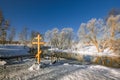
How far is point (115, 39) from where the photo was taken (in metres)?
32.5

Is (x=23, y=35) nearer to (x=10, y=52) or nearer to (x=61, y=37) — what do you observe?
(x=61, y=37)

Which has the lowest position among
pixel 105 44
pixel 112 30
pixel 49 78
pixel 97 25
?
pixel 49 78

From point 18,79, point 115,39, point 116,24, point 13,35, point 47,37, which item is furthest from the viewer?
point 47,37

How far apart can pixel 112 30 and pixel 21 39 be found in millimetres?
46326

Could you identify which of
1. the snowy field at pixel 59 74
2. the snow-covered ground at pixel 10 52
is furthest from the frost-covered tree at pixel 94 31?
the snowy field at pixel 59 74

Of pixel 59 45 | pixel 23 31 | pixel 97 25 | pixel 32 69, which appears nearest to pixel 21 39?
pixel 23 31

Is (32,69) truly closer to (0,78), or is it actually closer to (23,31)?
(0,78)

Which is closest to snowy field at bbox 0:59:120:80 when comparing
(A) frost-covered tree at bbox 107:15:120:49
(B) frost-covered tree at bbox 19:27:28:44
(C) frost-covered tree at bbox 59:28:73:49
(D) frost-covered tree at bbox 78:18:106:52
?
(A) frost-covered tree at bbox 107:15:120:49

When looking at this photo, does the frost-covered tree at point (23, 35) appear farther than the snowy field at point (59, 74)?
Yes

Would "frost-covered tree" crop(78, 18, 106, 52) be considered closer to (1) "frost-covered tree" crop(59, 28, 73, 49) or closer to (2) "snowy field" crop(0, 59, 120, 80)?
(1) "frost-covered tree" crop(59, 28, 73, 49)

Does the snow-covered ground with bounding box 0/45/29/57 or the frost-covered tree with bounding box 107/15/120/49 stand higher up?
the frost-covered tree with bounding box 107/15/120/49

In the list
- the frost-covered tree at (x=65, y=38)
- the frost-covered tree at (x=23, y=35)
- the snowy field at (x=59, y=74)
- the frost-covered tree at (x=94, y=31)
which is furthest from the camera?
the frost-covered tree at (x=65, y=38)

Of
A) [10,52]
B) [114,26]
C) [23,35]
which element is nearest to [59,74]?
[10,52]

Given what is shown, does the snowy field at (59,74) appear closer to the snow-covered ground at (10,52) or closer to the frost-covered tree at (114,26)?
the snow-covered ground at (10,52)
